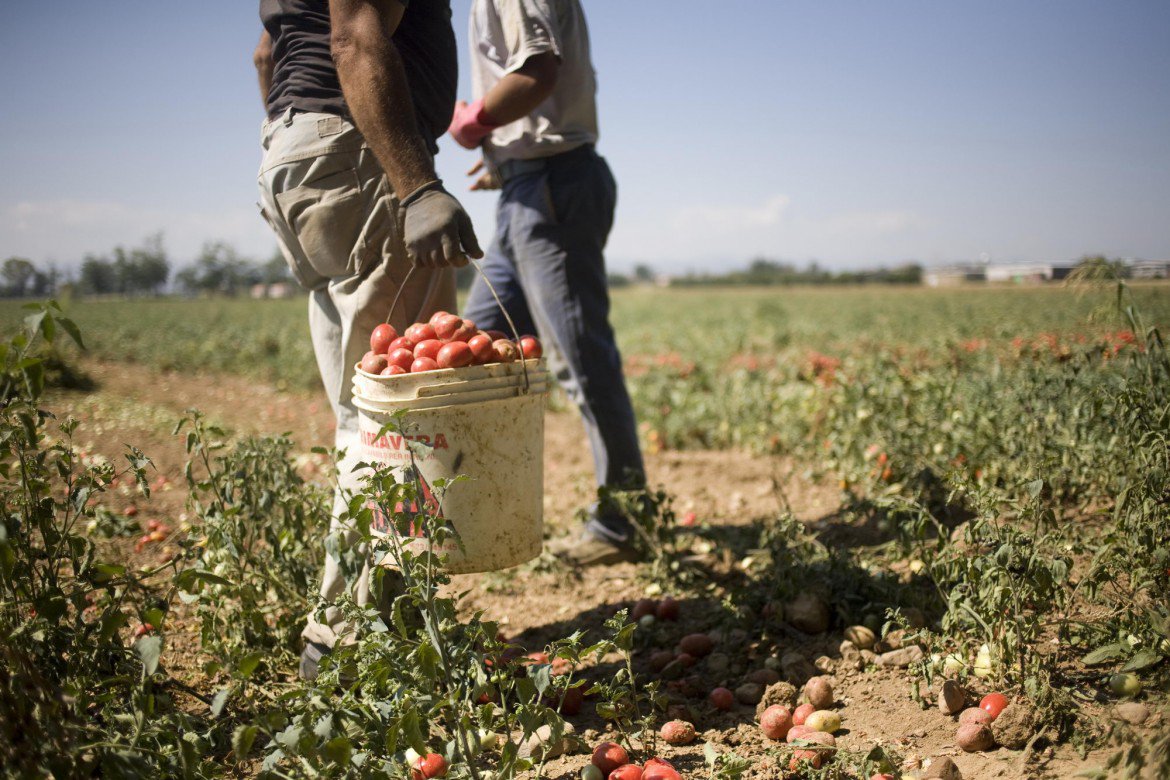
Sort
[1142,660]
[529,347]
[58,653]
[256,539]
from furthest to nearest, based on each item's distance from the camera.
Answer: [256,539] < [529,347] < [1142,660] < [58,653]

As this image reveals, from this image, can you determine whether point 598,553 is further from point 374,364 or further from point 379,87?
point 379,87

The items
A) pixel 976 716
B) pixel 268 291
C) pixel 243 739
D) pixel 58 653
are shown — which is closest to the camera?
pixel 243 739

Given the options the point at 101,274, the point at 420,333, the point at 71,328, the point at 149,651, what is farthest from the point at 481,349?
the point at 101,274

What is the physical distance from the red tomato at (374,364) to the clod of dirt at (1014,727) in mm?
1682

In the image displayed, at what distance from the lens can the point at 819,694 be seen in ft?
6.28

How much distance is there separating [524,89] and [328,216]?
0.98 m

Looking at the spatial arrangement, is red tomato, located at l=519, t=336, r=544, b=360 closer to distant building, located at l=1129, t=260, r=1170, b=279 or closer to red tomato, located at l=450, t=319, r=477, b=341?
red tomato, located at l=450, t=319, r=477, b=341

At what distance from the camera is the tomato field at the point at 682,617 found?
1.38m

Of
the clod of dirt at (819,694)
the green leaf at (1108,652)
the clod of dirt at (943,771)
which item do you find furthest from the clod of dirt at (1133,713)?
the clod of dirt at (819,694)

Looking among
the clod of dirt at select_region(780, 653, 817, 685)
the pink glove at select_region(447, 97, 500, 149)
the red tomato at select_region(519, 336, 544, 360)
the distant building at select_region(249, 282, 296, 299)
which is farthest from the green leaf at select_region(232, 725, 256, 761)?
the distant building at select_region(249, 282, 296, 299)

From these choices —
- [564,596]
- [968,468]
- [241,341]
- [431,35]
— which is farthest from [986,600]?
[241,341]

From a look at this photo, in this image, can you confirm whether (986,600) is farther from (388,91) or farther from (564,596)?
(388,91)

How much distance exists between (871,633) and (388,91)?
6.75ft

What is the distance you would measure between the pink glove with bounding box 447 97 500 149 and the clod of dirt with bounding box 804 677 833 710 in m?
2.15
